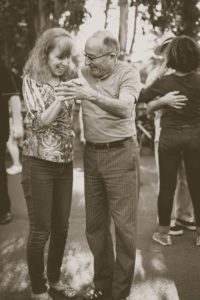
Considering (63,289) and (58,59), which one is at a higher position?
(58,59)

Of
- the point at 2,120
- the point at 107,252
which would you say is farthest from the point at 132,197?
the point at 2,120

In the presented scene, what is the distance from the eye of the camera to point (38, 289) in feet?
12.1

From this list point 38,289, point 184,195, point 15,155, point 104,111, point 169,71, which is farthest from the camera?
point 15,155

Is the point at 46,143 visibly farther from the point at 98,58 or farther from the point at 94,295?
the point at 94,295

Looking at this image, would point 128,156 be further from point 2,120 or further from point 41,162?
point 2,120

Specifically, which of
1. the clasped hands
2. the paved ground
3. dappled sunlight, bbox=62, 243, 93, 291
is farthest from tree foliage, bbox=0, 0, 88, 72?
the clasped hands

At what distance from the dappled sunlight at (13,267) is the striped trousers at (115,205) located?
2.29 ft

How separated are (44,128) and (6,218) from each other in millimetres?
2752

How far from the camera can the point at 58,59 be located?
3.34 meters

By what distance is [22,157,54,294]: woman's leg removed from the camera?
11.2 feet

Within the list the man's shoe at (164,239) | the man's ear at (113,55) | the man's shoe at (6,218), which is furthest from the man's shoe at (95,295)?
the man's shoe at (6,218)

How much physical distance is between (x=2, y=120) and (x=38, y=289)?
7.55ft

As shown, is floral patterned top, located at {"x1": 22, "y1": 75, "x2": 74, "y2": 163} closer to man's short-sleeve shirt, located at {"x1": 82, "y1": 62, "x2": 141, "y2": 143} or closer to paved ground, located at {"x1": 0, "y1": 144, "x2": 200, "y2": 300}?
man's short-sleeve shirt, located at {"x1": 82, "y1": 62, "x2": 141, "y2": 143}

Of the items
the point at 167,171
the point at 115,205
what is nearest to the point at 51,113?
the point at 115,205
